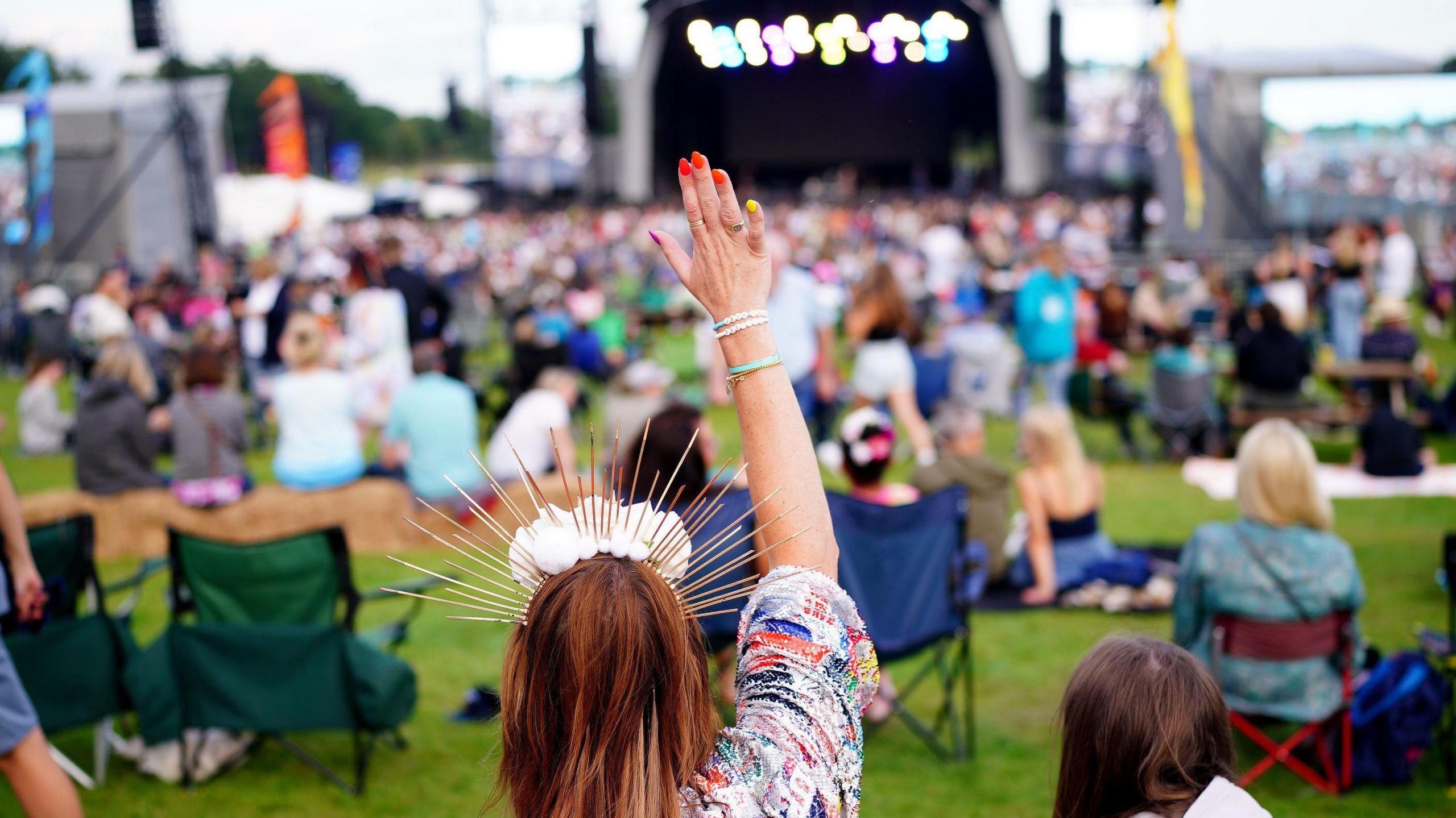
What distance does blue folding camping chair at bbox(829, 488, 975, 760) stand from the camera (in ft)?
12.7

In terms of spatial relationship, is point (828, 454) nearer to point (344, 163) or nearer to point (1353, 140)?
point (1353, 140)

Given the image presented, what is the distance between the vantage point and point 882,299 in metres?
7.12

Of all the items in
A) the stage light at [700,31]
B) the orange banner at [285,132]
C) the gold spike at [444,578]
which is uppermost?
the orange banner at [285,132]

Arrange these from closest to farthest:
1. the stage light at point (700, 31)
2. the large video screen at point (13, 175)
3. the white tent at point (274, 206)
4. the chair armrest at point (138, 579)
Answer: the chair armrest at point (138, 579) < the stage light at point (700, 31) < the large video screen at point (13, 175) < the white tent at point (274, 206)

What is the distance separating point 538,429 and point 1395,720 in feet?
13.3

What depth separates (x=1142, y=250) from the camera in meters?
18.3

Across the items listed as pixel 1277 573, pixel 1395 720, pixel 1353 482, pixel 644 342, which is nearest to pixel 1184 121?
pixel 644 342

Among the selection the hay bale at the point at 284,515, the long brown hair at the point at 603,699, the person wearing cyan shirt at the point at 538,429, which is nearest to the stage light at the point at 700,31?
the person wearing cyan shirt at the point at 538,429

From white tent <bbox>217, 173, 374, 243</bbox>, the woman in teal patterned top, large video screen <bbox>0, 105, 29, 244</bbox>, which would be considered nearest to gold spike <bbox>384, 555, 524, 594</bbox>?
the woman in teal patterned top

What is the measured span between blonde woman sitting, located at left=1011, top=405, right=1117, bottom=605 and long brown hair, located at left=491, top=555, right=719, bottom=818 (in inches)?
172

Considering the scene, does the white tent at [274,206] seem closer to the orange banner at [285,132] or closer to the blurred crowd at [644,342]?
the orange banner at [285,132]

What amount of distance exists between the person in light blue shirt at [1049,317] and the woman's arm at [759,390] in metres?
7.64

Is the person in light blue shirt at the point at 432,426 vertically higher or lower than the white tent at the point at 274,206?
lower

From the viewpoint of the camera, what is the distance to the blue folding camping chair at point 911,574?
386cm
